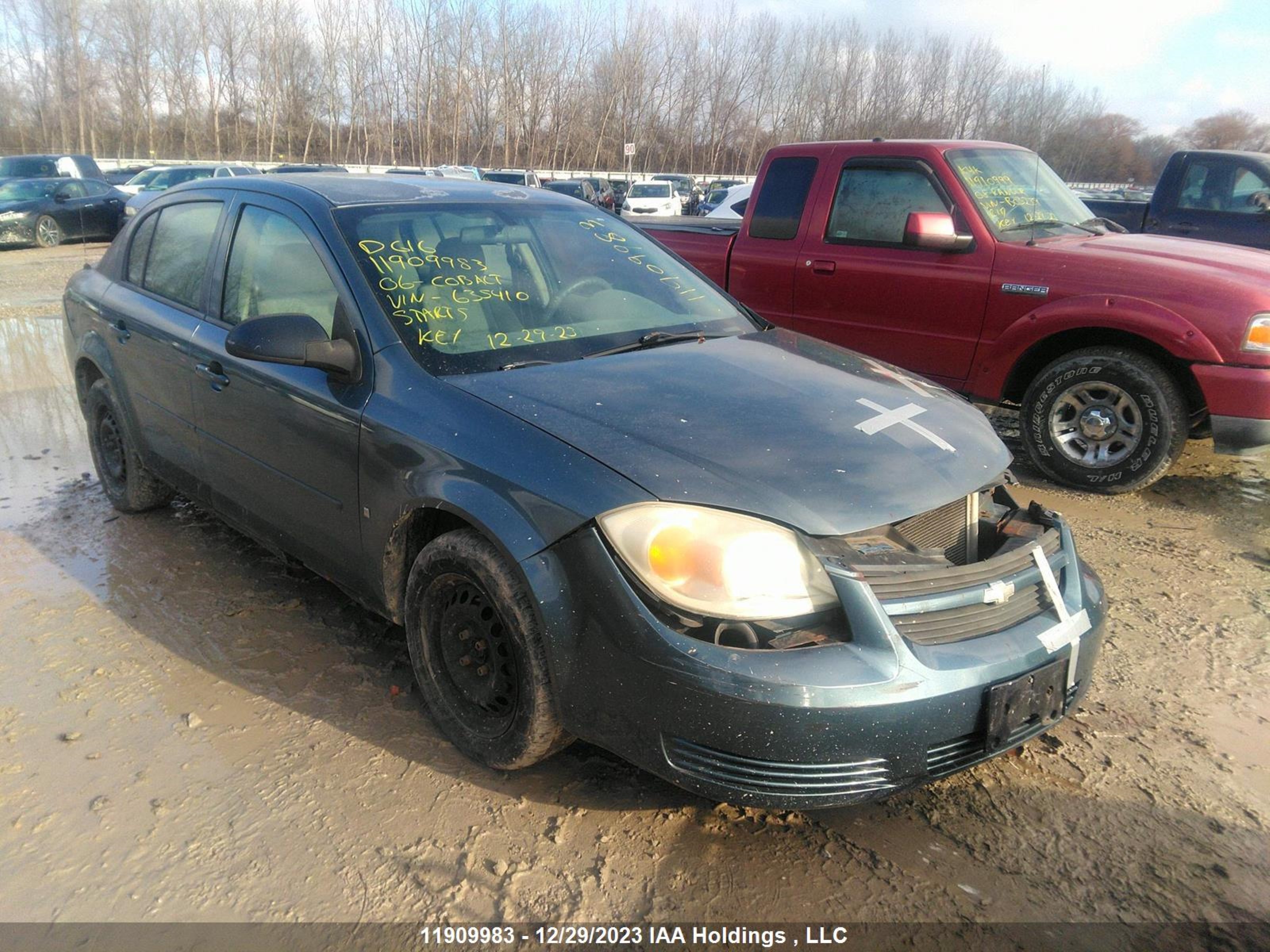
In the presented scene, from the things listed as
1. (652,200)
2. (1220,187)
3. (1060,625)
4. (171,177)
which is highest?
(1220,187)

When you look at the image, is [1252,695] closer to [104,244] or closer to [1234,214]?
[1234,214]

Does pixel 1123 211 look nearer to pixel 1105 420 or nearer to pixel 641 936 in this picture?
pixel 1105 420

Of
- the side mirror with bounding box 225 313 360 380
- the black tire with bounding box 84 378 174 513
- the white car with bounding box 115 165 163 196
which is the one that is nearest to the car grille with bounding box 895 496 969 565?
the side mirror with bounding box 225 313 360 380

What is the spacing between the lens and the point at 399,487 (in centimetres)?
279

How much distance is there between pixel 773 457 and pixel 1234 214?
904cm

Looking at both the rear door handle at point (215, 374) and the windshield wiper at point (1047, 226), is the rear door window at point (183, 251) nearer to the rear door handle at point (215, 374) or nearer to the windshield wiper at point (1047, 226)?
the rear door handle at point (215, 374)

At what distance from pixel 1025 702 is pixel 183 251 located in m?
3.80

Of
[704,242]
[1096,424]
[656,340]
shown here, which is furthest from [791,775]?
[704,242]

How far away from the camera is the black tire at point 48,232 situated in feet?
61.1

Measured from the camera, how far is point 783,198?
20.5 ft

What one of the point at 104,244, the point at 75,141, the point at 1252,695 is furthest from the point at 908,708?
the point at 75,141

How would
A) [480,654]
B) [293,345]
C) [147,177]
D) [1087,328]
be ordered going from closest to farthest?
[480,654] < [293,345] < [1087,328] < [147,177]

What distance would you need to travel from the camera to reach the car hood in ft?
7.64

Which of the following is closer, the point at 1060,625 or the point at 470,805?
the point at 1060,625
